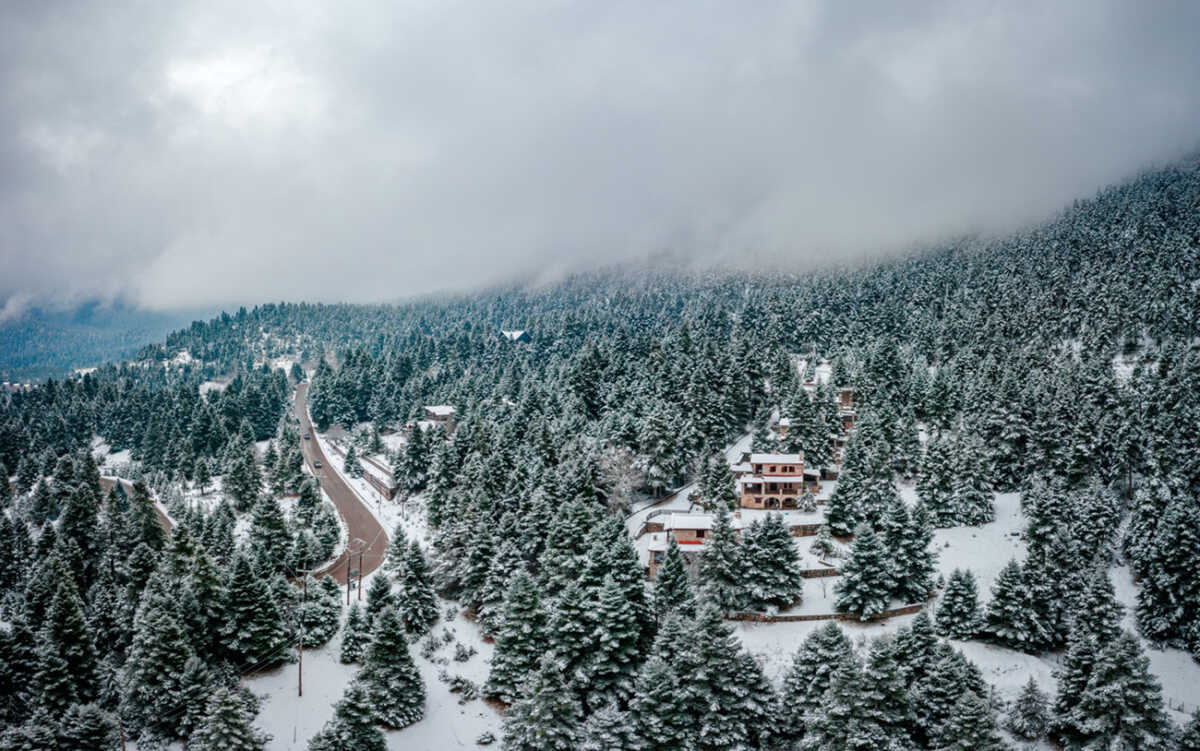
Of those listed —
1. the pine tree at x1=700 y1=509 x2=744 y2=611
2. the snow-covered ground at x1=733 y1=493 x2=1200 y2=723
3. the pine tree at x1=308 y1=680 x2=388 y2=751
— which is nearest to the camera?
the pine tree at x1=308 y1=680 x2=388 y2=751

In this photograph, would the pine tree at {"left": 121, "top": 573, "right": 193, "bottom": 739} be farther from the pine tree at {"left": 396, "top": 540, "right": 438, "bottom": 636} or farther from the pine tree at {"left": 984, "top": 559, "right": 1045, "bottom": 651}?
the pine tree at {"left": 984, "top": 559, "right": 1045, "bottom": 651}

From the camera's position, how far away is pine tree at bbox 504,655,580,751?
32.0m

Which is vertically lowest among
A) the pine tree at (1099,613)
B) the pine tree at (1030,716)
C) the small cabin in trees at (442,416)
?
the pine tree at (1030,716)

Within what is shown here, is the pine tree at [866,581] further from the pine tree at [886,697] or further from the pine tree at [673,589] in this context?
the pine tree at [673,589]

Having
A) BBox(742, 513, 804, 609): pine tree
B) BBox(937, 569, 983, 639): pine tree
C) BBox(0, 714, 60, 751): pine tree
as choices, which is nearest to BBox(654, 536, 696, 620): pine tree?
BBox(742, 513, 804, 609): pine tree

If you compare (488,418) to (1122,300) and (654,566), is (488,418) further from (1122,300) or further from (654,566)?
(1122,300)

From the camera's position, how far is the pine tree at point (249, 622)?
41000 mm

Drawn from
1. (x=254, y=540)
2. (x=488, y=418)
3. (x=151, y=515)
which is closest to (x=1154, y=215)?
(x=488, y=418)

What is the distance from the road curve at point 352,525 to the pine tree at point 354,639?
44.3 ft

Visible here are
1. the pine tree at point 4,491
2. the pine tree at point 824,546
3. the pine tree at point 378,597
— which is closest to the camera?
the pine tree at point 378,597

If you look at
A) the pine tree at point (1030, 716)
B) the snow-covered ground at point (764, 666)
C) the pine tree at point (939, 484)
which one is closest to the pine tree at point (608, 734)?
the snow-covered ground at point (764, 666)

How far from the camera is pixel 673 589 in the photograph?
137ft

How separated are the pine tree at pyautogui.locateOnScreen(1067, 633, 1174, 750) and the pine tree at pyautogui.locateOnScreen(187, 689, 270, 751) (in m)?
40.2

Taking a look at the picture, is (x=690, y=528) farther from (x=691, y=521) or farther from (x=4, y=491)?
(x=4, y=491)
